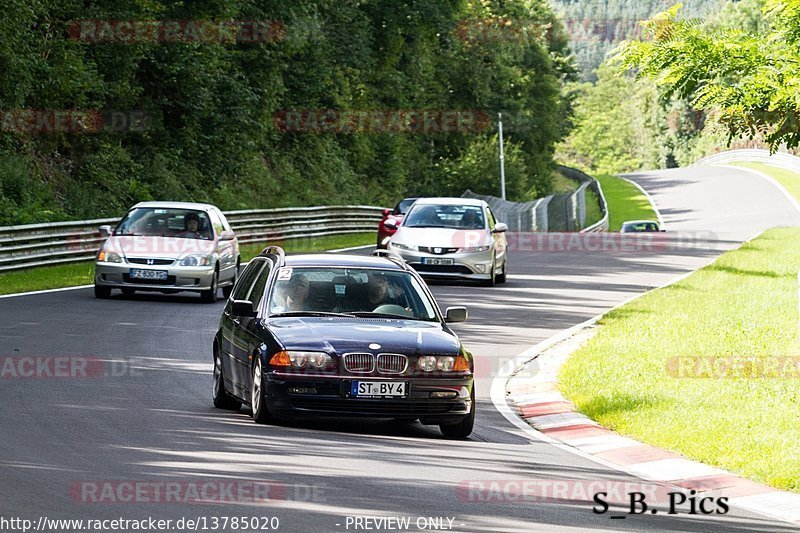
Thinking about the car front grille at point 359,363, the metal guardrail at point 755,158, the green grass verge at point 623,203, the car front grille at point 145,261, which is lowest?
the green grass verge at point 623,203

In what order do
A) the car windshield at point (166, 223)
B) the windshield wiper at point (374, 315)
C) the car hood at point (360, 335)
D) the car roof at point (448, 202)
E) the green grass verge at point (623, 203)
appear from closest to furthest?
the car hood at point (360, 335) → the windshield wiper at point (374, 315) → the car windshield at point (166, 223) → the car roof at point (448, 202) → the green grass verge at point (623, 203)

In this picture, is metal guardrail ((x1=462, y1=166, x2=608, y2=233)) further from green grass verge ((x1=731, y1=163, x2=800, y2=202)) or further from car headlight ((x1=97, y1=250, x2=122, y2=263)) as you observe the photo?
car headlight ((x1=97, y1=250, x2=122, y2=263))

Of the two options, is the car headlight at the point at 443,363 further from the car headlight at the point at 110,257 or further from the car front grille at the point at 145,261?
the car headlight at the point at 110,257

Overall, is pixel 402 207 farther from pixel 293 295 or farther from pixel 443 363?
pixel 443 363

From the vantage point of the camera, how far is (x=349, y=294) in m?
12.1

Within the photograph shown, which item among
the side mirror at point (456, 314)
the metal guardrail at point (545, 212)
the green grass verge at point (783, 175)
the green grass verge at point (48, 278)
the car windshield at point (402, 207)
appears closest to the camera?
the side mirror at point (456, 314)

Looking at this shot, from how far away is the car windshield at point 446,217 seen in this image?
1156 inches

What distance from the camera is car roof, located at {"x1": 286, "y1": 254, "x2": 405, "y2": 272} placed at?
40.4 ft

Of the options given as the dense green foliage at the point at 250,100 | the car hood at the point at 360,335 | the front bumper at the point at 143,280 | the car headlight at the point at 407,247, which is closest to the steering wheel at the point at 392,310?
the car hood at the point at 360,335

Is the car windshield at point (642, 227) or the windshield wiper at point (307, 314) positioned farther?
the car windshield at point (642, 227)

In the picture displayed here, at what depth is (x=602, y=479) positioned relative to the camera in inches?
376

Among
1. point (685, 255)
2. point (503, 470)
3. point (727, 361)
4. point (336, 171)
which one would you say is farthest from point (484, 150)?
point (503, 470)

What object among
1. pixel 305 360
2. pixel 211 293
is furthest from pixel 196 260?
pixel 305 360

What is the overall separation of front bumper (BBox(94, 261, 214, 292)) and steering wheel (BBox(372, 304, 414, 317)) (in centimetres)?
1208
